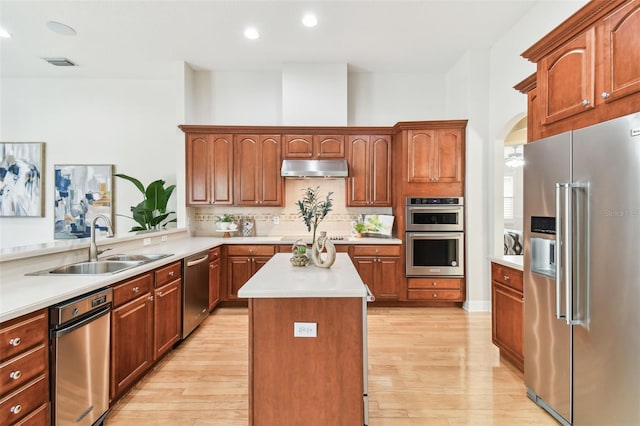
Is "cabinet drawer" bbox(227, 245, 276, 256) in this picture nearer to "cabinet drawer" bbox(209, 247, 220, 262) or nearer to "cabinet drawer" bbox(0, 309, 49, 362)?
"cabinet drawer" bbox(209, 247, 220, 262)

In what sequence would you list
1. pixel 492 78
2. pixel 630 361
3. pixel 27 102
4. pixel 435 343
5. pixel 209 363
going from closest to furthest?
1. pixel 630 361
2. pixel 209 363
3. pixel 435 343
4. pixel 492 78
5. pixel 27 102

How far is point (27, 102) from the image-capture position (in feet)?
16.7

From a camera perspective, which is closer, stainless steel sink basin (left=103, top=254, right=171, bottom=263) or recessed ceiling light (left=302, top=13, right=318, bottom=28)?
stainless steel sink basin (left=103, top=254, right=171, bottom=263)

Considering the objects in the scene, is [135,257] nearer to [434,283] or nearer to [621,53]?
[434,283]

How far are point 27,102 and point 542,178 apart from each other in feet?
23.1

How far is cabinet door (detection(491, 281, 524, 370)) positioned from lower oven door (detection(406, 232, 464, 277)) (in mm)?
1361

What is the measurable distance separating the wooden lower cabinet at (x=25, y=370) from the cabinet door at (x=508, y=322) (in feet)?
10.5

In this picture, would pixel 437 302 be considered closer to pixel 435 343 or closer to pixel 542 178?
pixel 435 343

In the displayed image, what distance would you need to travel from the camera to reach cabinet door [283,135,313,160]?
4.70m

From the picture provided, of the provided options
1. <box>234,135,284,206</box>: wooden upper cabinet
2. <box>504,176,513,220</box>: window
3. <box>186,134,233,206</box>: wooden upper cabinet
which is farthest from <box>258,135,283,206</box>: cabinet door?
<box>504,176,513,220</box>: window

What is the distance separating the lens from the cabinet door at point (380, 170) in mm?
4738

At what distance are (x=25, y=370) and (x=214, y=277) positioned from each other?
2.68 metres

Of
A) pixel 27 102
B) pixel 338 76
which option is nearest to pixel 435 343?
pixel 338 76

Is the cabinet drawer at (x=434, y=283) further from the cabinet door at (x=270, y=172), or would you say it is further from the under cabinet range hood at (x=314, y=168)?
the cabinet door at (x=270, y=172)
